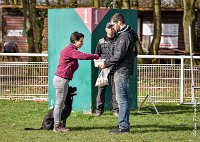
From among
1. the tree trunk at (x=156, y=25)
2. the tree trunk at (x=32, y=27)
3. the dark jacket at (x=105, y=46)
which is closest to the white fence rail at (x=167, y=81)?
the dark jacket at (x=105, y=46)

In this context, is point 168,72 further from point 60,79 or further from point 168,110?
point 60,79

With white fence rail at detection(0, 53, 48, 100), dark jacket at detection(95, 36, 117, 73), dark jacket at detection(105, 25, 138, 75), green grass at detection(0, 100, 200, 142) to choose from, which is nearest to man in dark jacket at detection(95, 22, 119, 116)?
dark jacket at detection(95, 36, 117, 73)

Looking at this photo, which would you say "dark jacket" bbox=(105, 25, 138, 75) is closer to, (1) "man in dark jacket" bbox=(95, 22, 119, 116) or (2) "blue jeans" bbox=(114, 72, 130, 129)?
(2) "blue jeans" bbox=(114, 72, 130, 129)

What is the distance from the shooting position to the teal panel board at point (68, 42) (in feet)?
52.3

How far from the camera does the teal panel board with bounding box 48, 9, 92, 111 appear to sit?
15.9m

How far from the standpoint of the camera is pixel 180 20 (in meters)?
42.2

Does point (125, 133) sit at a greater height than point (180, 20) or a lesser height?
lesser

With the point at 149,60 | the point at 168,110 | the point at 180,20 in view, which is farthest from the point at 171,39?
the point at 168,110

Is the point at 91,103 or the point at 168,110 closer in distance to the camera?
the point at 91,103

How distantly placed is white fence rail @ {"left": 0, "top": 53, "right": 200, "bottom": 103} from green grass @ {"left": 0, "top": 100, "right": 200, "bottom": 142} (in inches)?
28.5

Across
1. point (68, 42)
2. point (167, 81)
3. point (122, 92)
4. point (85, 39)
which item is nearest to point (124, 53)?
point (122, 92)

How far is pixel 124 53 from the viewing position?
1235 cm

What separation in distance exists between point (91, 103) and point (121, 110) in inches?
142

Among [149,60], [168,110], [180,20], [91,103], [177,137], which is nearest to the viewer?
[177,137]
